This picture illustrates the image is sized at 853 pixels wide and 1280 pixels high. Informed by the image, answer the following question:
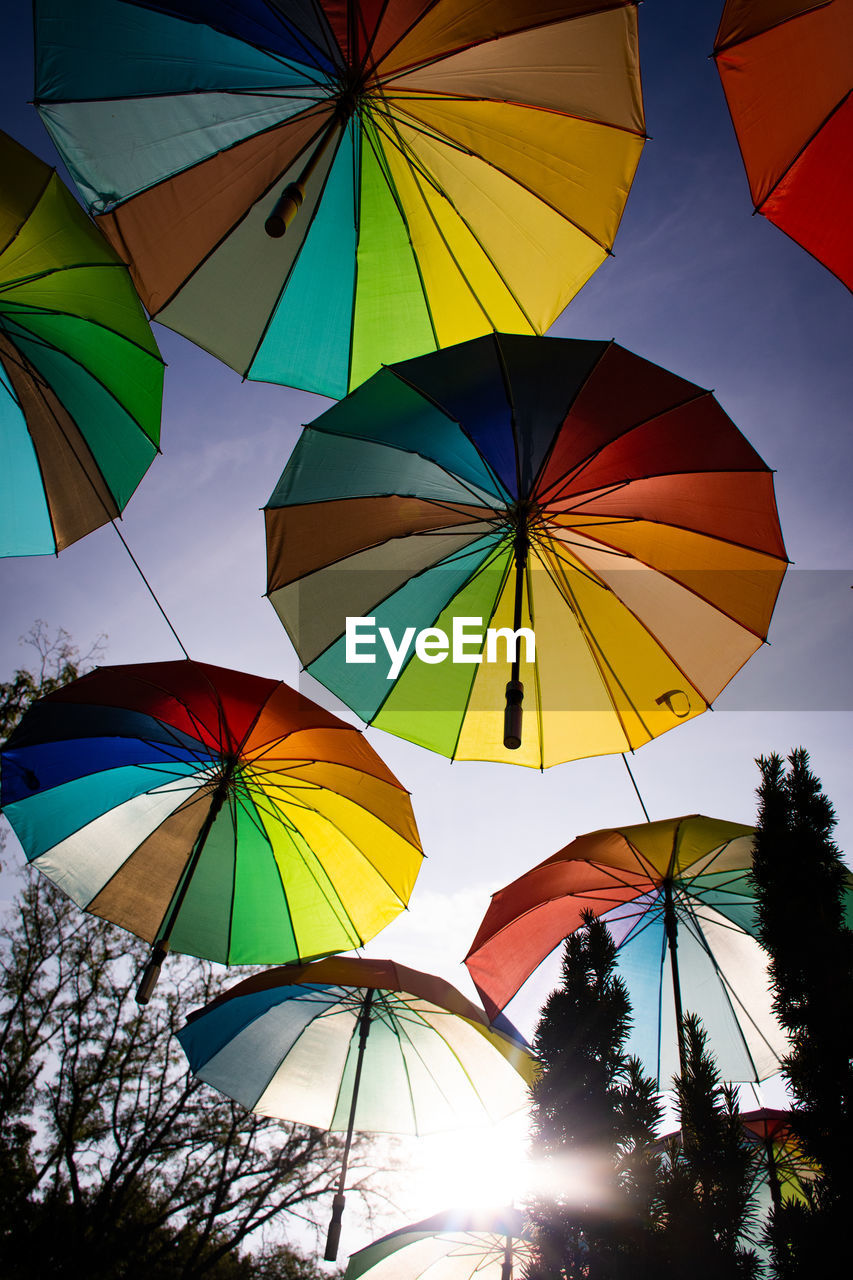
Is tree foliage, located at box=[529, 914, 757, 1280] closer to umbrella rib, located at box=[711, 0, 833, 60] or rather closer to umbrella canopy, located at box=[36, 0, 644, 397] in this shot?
umbrella rib, located at box=[711, 0, 833, 60]

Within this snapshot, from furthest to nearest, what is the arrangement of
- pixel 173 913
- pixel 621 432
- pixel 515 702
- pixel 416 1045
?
pixel 416 1045, pixel 173 913, pixel 621 432, pixel 515 702

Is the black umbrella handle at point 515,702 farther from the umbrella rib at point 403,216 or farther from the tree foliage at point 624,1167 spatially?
the umbrella rib at point 403,216

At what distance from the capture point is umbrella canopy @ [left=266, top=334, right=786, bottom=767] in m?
4.36

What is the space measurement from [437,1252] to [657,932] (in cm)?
321

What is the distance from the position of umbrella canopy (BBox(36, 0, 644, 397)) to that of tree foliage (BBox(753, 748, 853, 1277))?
14.9 ft

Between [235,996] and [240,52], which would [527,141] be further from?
[235,996]

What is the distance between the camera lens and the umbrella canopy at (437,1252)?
18.7ft

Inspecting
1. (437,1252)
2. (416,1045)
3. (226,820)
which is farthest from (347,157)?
(437,1252)

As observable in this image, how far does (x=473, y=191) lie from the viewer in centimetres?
532

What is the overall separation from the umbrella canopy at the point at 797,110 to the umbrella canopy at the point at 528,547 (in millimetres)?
965

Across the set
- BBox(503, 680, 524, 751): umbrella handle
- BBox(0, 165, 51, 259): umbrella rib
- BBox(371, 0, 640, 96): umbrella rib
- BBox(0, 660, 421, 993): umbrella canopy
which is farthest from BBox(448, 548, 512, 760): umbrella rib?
BBox(0, 165, 51, 259): umbrella rib

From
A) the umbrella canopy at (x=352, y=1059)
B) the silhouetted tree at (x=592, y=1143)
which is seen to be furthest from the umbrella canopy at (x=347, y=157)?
the umbrella canopy at (x=352, y=1059)

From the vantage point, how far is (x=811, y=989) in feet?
4.96

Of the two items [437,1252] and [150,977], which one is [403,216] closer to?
[150,977]
